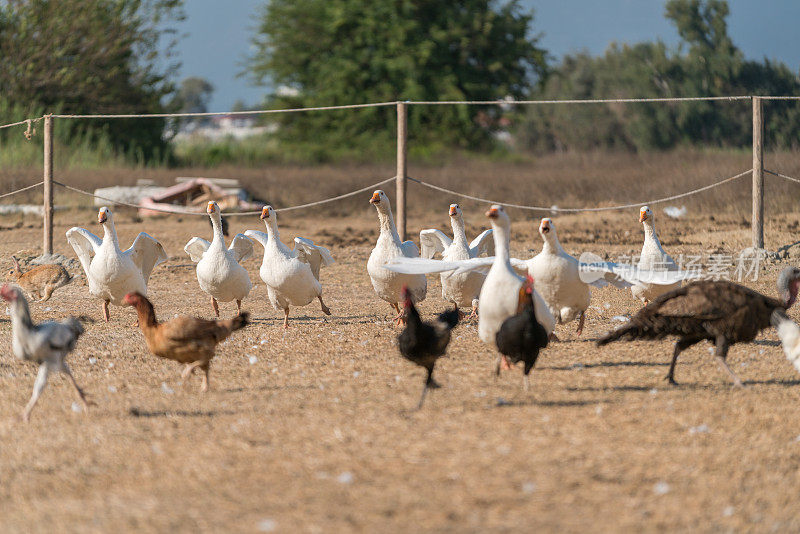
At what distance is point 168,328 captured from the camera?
592cm

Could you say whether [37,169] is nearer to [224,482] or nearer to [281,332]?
→ [281,332]

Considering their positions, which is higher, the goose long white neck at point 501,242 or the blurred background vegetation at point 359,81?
the blurred background vegetation at point 359,81

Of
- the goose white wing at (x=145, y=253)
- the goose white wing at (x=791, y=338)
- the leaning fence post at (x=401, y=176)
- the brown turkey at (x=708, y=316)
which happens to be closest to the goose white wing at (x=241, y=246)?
the goose white wing at (x=145, y=253)

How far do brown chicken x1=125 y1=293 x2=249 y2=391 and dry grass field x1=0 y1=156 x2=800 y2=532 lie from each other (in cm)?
25

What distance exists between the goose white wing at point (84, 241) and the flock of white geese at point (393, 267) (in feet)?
0.03

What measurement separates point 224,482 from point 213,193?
1583cm

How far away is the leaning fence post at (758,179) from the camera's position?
1105 centimetres

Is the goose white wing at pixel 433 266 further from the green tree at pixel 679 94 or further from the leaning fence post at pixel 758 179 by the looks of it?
the green tree at pixel 679 94

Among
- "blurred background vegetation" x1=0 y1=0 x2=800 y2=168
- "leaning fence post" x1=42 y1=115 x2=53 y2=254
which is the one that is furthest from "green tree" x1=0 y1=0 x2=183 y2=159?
"leaning fence post" x1=42 y1=115 x2=53 y2=254

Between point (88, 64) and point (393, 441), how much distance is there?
2309 centimetres

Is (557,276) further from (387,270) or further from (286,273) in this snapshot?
(286,273)

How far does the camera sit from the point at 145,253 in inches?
370

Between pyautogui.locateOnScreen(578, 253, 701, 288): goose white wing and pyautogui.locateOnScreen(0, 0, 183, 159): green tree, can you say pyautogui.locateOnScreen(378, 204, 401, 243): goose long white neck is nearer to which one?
pyautogui.locateOnScreen(578, 253, 701, 288): goose white wing

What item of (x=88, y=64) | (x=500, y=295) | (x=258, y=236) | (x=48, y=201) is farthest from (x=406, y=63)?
(x=500, y=295)
